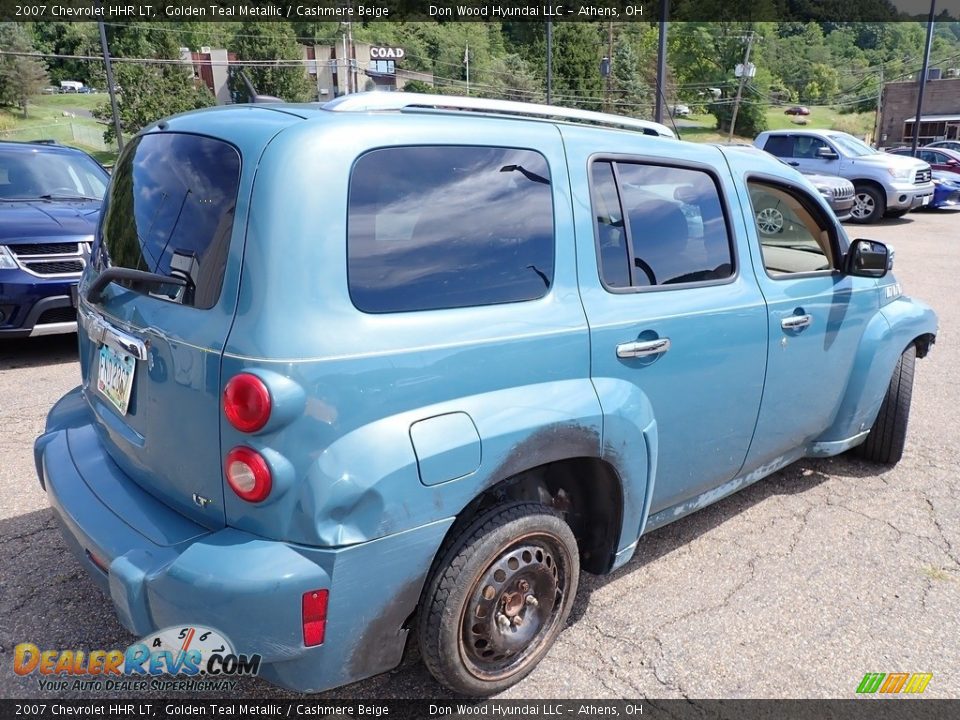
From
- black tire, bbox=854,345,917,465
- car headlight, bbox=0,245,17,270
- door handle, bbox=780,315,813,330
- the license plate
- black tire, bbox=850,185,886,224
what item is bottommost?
black tire, bbox=850,185,886,224

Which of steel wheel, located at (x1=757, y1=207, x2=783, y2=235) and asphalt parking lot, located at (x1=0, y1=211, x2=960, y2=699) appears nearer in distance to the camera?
asphalt parking lot, located at (x1=0, y1=211, x2=960, y2=699)

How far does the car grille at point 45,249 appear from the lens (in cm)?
555

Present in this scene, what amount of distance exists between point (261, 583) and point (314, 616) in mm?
174

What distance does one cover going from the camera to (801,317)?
10.5 feet

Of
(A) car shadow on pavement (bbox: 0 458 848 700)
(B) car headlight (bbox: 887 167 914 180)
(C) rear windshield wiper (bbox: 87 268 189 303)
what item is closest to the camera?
(C) rear windshield wiper (bbox: 87 268 189 303)

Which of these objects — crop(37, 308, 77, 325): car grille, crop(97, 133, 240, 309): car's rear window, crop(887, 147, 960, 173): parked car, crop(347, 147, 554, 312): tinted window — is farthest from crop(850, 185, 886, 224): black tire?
crop(97, 133, 240, 309): car's rear window

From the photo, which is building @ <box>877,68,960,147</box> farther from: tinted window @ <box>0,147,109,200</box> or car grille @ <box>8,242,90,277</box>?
car grille @ <box>8,242,90,277</box>

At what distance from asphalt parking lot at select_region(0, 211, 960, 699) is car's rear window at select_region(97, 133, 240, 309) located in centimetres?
141

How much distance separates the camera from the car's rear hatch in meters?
1.94

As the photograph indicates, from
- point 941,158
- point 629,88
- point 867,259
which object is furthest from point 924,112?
point 867,259

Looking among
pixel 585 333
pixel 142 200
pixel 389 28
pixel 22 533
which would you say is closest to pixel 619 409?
pixel 585 333

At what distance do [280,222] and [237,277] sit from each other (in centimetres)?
19

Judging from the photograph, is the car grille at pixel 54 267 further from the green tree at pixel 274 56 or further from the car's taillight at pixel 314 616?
the green tree at pixel 274 56

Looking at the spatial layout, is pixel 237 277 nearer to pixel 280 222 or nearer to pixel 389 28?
pixel 280 222
